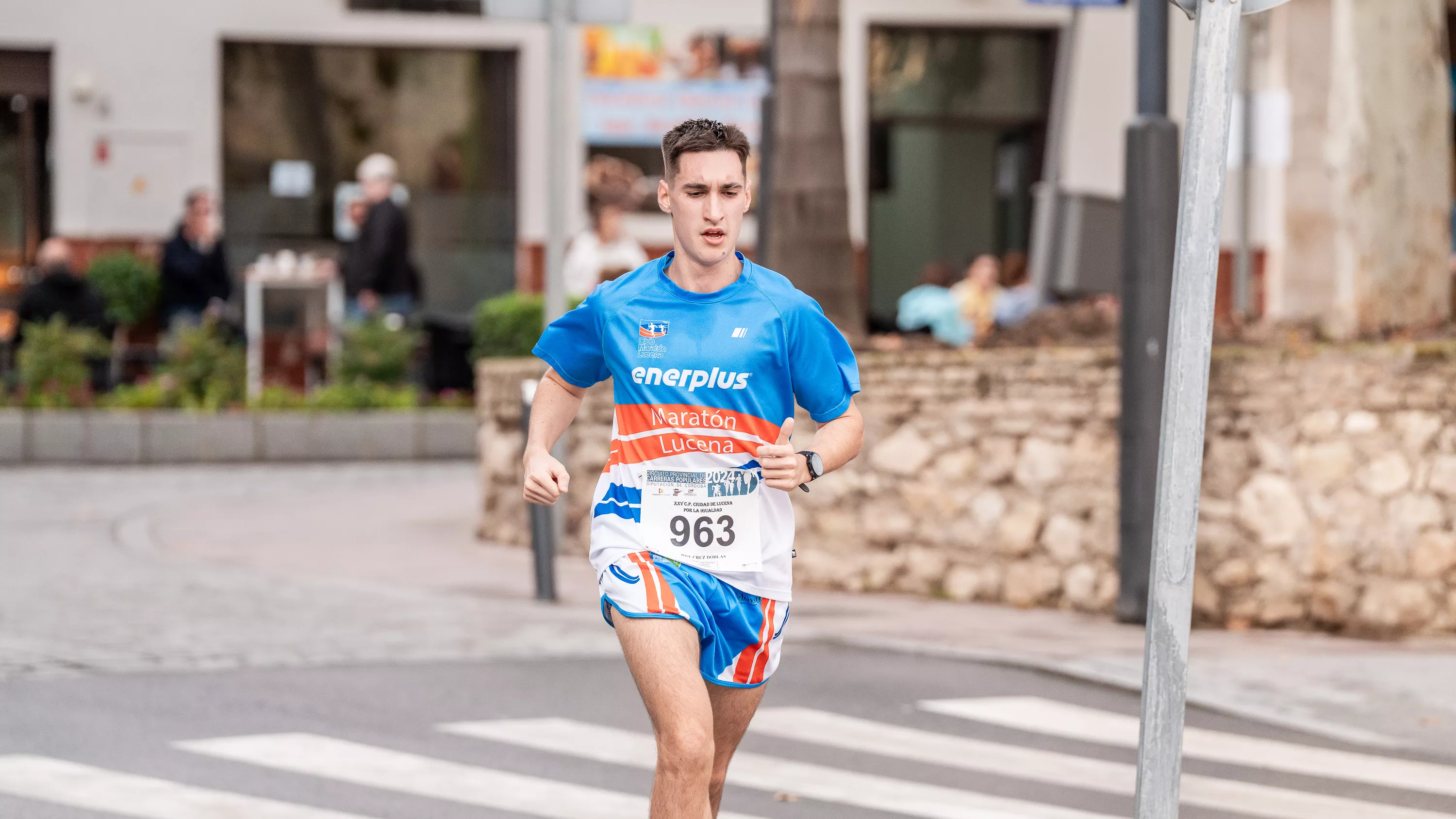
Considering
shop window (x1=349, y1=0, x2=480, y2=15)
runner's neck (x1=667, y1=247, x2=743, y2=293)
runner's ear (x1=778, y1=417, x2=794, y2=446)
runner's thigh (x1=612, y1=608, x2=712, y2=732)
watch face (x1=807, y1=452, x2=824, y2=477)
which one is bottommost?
runner's thigh (x1=612, y1=608, x2=712, y2=732)

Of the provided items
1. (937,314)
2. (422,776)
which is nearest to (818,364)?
(422,776)

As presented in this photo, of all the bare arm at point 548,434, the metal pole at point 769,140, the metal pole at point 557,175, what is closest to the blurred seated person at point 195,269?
the metal pole at point 769,140

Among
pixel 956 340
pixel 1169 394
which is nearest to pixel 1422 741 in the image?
pixel 1169 394

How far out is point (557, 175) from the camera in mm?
11273

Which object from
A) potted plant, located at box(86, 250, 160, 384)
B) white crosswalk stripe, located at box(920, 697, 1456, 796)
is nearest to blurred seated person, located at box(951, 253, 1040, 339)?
potted plant, located at box(86, 250, 160, 384)

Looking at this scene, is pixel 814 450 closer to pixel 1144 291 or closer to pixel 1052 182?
pixel 1144 291

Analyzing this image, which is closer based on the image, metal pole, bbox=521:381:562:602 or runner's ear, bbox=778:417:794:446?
runner's ear, bbox=778:417:794:446

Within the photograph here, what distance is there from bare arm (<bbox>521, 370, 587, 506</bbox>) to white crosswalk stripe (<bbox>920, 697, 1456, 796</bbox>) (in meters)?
3.18

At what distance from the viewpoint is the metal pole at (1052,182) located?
12.5 meters

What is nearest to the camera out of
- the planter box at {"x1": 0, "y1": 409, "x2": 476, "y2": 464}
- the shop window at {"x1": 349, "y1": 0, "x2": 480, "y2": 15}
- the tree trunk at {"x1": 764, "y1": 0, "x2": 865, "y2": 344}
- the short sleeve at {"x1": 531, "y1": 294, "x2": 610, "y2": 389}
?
the short sleeve at {"x1": 531, "y1": 294, "x2": 610, "y2": 389}

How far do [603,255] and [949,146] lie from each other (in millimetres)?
8111

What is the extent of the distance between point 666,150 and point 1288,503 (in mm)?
5970

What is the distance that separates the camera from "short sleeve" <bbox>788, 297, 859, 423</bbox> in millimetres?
4543

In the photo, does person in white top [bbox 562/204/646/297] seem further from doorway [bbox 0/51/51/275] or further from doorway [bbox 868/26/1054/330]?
doorway [bbox 0/51/51/275]
